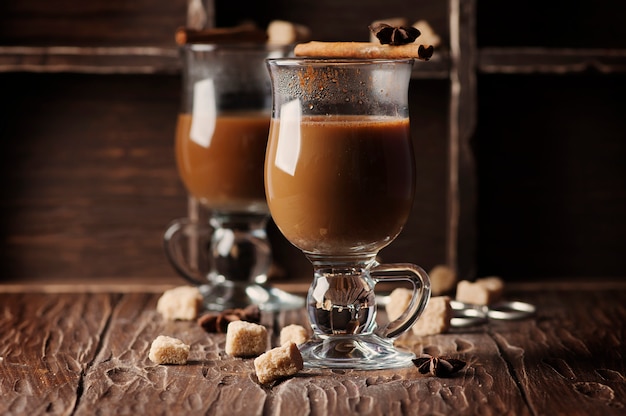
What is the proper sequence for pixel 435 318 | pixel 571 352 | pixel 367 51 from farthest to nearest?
pixel 435 318, pixel 571 352, pixel 367 51

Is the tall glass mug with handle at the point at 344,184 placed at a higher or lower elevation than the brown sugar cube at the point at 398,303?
higher

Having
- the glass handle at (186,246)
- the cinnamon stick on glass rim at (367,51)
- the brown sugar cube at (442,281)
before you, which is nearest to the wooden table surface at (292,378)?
the glass handle at (186,246)

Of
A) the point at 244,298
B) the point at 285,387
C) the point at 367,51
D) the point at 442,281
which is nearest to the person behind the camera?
the point at 285,387

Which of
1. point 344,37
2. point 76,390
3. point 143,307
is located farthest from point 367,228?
point 344,37

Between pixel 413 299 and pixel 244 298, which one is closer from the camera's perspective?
pixel 413 299

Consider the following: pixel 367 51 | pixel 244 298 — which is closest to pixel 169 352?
pixel 244 298

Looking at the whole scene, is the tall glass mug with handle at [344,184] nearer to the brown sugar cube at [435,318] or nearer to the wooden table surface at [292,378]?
the wooden table surface at [292,378]

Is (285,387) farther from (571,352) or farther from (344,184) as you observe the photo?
(571,352)

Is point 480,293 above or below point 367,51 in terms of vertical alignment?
below
